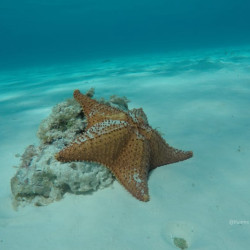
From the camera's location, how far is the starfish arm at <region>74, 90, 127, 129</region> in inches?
133

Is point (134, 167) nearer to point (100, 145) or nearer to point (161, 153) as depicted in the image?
point (100, 145)

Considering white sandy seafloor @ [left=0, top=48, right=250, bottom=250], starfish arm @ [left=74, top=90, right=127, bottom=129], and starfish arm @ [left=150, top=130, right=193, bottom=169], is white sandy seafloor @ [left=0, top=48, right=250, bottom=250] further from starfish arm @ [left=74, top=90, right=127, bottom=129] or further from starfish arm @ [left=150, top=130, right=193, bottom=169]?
starfish arm @ [left=74, top=90, right=127, bottom=129]

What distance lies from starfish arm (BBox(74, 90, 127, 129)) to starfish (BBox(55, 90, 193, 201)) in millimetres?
16

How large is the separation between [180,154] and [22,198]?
2.46 metres

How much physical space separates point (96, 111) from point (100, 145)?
0.81 meters

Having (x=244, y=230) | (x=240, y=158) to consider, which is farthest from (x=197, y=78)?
(x=244, y=230)

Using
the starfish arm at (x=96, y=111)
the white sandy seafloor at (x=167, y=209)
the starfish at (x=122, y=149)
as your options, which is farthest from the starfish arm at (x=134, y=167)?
the starfish arm at (x=96, y=111)

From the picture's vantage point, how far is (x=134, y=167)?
305cm

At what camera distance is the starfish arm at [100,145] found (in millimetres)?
2904

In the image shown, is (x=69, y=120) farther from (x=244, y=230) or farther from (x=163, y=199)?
(x=244, y=230)

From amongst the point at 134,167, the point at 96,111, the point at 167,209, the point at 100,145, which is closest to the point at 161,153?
the point at 134,167

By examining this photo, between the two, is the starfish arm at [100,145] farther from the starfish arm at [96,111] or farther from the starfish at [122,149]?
the starfish arm at [96,111]

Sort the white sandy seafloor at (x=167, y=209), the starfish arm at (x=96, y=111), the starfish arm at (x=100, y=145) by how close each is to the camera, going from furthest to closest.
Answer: the starfish arm at (x=96, y=111) < the starfish arm at (x=100, y=145) < the white sandy seafloor at (x=167, y=209)

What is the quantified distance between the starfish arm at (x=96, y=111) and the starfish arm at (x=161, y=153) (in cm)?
57
